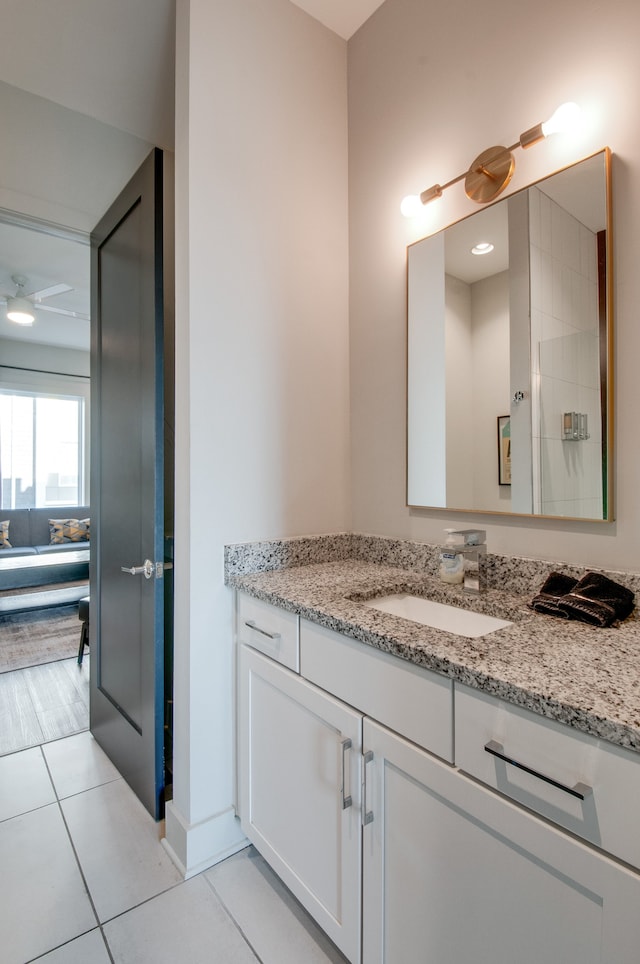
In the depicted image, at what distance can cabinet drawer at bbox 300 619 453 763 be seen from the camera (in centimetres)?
87

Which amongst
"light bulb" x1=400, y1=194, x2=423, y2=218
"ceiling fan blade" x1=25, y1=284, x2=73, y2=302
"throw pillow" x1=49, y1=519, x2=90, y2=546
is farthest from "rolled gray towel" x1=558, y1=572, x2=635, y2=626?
"throw pillow" x1=49, y1=519, x2=90, y2=546

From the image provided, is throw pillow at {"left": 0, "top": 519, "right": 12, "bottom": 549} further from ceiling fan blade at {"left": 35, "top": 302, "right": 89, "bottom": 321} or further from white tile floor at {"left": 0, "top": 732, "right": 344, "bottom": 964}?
white tile floor at {"left": 0, "top": 732, "right": 344, "bottom": 964}

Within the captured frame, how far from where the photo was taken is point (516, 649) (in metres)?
0.88

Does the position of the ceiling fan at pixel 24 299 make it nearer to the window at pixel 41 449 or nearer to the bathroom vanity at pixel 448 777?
the window at pixel 41 449

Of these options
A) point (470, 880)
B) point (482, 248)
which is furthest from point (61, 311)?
point (470, 880)

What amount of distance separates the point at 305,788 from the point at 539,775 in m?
0.69

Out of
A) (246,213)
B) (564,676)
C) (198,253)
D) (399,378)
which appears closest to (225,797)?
(564,676)

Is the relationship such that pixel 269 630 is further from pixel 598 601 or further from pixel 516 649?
pixel 598 601

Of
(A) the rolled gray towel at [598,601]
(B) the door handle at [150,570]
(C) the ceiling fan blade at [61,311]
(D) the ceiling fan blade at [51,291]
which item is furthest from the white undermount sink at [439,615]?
(C) the ceiling fan blade at [61,311]

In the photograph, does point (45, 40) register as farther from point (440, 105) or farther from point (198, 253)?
point (440, 105)

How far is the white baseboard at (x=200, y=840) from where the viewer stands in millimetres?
1451

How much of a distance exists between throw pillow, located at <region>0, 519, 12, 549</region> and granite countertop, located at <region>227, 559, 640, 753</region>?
4825 millimetres

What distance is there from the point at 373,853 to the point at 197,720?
2.23 feet

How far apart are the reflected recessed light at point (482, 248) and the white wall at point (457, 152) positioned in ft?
0.46
